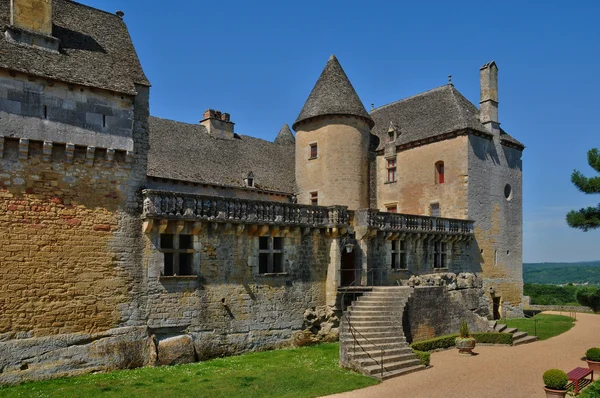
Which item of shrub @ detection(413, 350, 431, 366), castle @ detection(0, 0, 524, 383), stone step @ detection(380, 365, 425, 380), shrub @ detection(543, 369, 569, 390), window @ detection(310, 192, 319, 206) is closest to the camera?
shrub @ detection(543, 369, 569, 390)

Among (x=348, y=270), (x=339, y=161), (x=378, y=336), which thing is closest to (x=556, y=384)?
(x=378, y=336)

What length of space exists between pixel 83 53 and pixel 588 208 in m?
24.7

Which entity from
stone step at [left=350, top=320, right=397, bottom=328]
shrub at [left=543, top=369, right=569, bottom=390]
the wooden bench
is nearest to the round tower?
stone step at [left=350, top=320, right=397, bottom=328]

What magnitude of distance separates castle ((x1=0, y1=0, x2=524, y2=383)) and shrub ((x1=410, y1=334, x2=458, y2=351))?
2.19 feet

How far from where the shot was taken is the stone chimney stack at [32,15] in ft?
53.2

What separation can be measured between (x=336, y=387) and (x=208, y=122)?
62.4 ft

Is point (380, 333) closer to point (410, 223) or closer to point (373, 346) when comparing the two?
point (373, 346)

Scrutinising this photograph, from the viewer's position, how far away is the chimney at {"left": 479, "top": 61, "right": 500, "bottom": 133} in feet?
100

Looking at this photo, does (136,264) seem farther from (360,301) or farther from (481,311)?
(481,311)

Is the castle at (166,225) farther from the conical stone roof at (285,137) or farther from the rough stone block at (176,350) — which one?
the conical stone roof at (285,137)

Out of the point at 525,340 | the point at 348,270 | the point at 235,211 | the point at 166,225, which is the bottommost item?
the point at 525,340

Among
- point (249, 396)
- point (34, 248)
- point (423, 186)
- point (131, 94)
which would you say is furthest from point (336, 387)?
point (423, 186)

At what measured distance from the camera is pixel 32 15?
1645 centimetres

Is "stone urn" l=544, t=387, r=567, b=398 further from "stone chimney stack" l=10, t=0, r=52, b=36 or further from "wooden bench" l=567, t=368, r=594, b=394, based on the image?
"stone chimney stack" l=10, t=0, r=52, b=36
